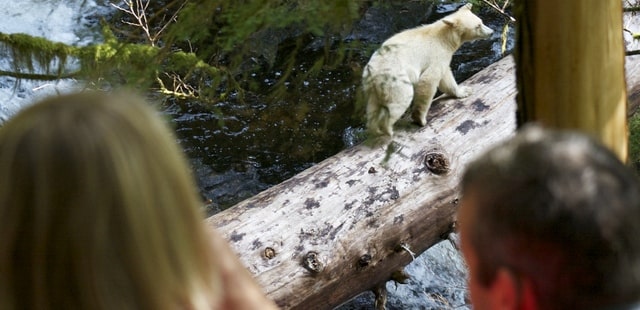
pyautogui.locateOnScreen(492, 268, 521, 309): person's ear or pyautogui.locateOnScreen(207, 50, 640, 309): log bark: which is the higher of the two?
pyautogui.locateOnScreen(492, 268, 521, 309): person's ear

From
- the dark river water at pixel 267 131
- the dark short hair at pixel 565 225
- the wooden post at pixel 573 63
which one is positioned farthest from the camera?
the dark river water at pixel 267 131

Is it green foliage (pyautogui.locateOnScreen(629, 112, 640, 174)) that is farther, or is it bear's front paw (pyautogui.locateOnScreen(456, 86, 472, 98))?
bear's front paw (pyautogui.locateOnScreen(456, 86, 472, 98))

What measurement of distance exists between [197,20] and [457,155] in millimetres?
3156

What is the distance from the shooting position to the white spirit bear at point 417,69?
538 cm

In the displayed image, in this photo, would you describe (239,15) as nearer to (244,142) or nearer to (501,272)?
(501,272)

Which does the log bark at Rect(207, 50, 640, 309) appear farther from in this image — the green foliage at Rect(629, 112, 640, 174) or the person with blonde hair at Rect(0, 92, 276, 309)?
the person with blonde hair at Rect(0, 92, 276, 309)

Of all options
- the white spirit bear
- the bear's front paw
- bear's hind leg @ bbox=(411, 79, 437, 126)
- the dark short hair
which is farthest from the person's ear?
the bear's front paw

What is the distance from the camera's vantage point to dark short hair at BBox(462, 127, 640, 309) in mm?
1312

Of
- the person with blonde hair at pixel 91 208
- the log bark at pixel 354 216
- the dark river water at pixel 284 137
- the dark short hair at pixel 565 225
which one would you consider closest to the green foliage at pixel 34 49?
the log bark at pixel 354 216

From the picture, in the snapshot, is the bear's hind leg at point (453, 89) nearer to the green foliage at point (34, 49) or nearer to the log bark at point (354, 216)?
the log bark at point (354, 216)

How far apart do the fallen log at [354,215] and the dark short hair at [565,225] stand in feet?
9.51

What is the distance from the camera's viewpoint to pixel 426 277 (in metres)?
6.32

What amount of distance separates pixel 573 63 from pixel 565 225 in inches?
32.2

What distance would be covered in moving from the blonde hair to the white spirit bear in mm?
3428
